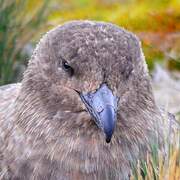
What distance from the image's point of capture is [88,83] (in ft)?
11.7

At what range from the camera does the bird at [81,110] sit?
11.8 feet

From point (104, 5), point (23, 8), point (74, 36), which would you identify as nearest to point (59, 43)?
point (74, 36)

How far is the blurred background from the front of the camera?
5.41 m

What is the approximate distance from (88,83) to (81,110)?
14 centimetres

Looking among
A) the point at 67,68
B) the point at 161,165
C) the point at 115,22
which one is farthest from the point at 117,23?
the point at 161,165

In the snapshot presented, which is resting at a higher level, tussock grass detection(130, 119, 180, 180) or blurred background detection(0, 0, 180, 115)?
blurred background detection(0, 0, 180, 115)

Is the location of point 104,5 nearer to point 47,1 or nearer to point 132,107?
point 47,1

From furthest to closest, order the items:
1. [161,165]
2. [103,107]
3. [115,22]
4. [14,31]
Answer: [115,22] → [14,31] → [103,107] → [161,165]

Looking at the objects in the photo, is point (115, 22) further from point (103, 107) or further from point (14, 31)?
point (103, 107)

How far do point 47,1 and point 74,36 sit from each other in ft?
6.35

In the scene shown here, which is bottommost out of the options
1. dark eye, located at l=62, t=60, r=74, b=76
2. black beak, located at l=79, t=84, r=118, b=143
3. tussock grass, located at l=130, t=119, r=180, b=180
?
tussock grass, located at l=130, t=119, r=180, b=180

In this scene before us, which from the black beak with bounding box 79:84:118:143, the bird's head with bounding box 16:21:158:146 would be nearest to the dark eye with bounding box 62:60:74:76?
the bird's head with bounding box 16:21:158:146

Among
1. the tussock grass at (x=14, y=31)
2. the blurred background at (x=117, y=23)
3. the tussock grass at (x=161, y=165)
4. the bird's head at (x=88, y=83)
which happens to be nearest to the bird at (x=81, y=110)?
the bird's head at (x=88, y=83)

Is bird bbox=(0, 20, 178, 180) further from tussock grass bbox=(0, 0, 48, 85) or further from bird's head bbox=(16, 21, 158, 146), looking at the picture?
tussock grass bbox=(0, 0, 48, 85)
